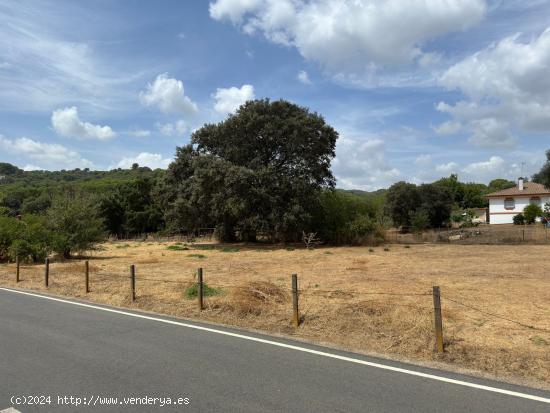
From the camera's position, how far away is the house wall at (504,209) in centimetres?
7062

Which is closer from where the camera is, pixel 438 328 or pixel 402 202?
pixel 438 328

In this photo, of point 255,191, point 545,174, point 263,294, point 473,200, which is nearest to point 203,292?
point 263,294

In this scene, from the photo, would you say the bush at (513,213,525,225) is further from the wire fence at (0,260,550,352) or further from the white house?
the wire fence at (0,260,550,352)

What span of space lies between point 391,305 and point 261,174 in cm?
2628

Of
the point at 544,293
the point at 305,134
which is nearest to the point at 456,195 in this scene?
the point at 305,134

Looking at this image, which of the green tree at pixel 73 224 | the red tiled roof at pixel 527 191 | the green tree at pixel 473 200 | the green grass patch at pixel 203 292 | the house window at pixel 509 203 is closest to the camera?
the green grass patch at pixel 203 292

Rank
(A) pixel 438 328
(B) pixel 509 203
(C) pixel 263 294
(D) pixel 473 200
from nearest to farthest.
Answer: (A) pixel 438 328 < (C) pixel 263 294 < (B) pixel 509 203 < (D) pixel 473 200

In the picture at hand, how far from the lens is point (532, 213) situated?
199ft

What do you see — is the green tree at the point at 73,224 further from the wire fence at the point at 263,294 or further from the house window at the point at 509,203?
the house window at the point at 509,203

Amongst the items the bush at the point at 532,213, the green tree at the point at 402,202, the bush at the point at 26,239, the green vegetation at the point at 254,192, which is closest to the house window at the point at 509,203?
the bush at the point at 532,213

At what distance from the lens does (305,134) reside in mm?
37812

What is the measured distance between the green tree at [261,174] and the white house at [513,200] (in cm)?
4451

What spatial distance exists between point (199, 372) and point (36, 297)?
9.43 m

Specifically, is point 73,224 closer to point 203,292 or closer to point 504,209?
point 203,292
